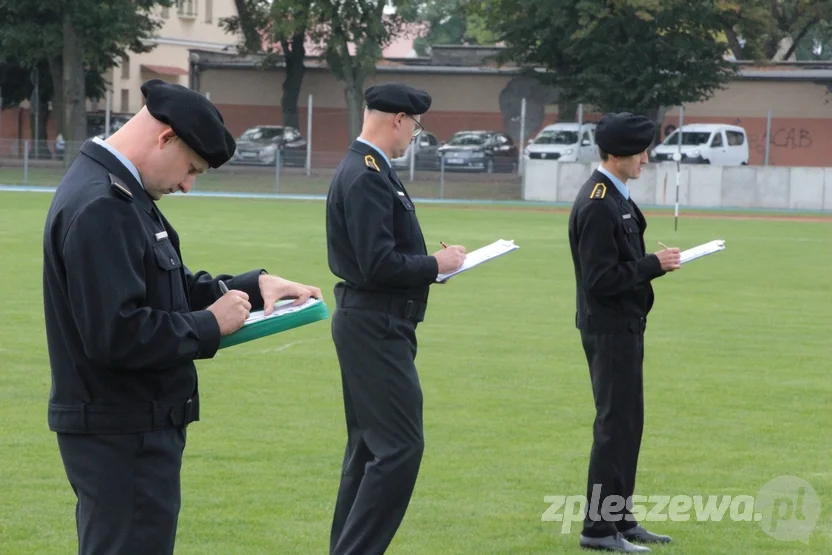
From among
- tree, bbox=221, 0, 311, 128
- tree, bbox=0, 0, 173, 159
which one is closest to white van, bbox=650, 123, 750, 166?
tree, bbox=221, 0, 311, 128

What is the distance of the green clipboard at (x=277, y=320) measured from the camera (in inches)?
156

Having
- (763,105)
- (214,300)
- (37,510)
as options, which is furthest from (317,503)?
(763,105)

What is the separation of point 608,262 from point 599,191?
33cm

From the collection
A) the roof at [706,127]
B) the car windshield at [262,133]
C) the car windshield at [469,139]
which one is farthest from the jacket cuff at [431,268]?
the car windshield at [262,133]

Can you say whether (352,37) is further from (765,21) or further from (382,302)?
(382,302)

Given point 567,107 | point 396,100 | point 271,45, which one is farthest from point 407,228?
point 271,45

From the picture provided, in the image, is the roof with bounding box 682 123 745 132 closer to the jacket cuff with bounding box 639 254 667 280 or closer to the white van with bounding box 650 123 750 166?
the white van with bounding box 650 123 750 166

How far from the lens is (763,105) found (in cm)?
5238

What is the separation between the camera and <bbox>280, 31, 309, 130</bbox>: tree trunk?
54.9 metres

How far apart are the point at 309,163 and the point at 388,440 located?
135 feet

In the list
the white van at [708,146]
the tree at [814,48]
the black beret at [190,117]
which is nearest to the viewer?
the black beret at [190,117]

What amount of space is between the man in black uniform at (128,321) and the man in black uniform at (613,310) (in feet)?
9.27

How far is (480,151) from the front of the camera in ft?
158

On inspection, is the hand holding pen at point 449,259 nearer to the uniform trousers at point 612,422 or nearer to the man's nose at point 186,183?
the uniform trousers at point 612,422
